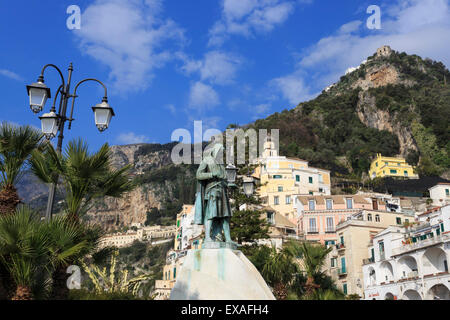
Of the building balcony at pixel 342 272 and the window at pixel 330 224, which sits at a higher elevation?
the window at pixel 330 224

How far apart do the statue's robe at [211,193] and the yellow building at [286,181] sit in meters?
40.6

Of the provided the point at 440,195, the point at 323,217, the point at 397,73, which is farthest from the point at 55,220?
the point at 397,73

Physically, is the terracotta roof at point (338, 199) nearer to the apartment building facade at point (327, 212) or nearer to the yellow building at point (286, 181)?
the apartment building facade at point (327, 212)

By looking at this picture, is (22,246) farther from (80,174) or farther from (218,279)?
(218,279)

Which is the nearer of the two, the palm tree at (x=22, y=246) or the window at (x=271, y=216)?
the palm tree at (x=22, y=246)

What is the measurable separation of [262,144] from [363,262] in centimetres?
3660

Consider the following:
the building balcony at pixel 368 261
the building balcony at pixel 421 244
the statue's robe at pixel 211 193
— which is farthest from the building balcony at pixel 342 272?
the statue's robe at pixel 211 193

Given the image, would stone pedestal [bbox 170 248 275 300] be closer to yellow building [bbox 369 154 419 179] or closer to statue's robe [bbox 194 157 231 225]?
statue's robe [bbox 194 157 231 225]

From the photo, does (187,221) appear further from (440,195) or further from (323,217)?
(440,195)

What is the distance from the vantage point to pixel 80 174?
9016 millimetres

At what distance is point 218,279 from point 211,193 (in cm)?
203

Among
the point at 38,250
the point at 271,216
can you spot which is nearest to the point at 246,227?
the point at 271,216

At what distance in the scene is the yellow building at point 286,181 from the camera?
53.7 metres

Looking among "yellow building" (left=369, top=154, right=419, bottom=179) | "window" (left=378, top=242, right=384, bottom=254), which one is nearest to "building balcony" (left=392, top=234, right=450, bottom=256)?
"window" (left=378, top=242, right=384, bottom=254)
